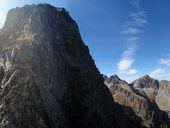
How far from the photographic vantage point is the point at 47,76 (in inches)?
2859

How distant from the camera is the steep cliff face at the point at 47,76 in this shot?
195 ft

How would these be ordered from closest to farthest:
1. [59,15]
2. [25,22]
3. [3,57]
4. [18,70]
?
[18,70] → [3,57] → [25,22] → [59,15]

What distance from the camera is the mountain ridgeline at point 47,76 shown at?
59519 millimetres

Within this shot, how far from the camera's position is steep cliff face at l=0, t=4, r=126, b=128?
5953 centimetres

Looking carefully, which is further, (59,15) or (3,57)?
(59,15)

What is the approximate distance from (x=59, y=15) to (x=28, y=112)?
51089 millimetres

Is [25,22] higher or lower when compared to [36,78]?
higher

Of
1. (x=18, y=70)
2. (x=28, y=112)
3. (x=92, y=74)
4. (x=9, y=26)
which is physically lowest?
(x=28, y=112)

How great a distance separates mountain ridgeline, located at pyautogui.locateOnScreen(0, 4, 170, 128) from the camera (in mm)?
59519

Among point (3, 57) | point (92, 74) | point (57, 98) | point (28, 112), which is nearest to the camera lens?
point (28, 112)

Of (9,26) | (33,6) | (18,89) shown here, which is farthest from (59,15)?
(18,89)

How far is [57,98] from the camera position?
257 feet

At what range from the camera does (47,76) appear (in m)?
72.6

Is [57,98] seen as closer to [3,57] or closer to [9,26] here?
[3,57]
